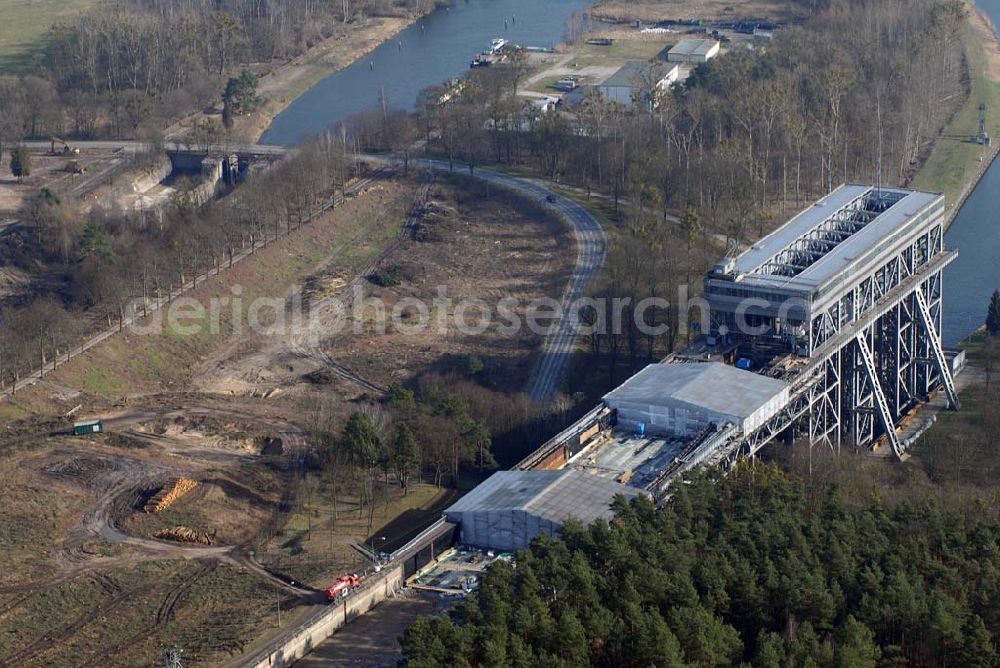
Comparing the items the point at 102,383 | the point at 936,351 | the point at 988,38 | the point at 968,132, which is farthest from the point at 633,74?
the point at 102,383

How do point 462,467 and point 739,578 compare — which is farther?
point 462,467

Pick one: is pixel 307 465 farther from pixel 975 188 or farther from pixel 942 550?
pixel 975 188

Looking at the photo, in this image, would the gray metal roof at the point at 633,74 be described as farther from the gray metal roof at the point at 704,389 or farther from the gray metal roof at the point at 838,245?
the gray metal roof at the point at 704,389

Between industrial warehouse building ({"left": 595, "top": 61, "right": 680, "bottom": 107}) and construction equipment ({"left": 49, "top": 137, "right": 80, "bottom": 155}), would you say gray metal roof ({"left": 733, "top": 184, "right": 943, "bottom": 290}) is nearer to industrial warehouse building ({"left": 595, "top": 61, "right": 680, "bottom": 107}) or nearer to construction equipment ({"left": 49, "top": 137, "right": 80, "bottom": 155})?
industrial warehouse building ({"left": 595, "top": 61, "right": 680, "bottom": 107})

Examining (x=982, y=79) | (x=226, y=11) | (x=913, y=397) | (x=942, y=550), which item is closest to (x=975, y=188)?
(x=982, y=79)

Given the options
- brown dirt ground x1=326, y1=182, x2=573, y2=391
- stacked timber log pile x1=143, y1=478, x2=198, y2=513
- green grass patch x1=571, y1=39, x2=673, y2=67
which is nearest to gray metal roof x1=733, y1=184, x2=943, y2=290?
brown dirt ground x1=326, y1=182, x2=573, y2=391

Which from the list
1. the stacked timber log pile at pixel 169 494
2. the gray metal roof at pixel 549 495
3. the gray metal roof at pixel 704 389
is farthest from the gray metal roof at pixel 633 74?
the gray metal roof at pixel 549 495

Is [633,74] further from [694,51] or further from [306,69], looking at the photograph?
[306,69]
